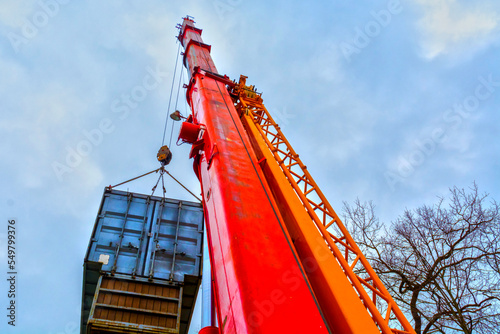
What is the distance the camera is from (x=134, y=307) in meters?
7.69

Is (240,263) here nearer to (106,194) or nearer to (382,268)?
Answer: (106,194)

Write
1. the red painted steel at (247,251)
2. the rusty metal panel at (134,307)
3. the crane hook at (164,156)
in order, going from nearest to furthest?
1. the red painted steel at (247,251)
2. the rusty metal panel at (134,307)
3. the crane hook at (164,156)

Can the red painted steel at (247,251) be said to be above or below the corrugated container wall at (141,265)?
→ below

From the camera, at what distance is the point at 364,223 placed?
→ 11.8 m

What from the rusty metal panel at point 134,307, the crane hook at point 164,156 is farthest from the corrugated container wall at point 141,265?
the crane hook at point 164,156

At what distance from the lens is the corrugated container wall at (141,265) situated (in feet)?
24.8

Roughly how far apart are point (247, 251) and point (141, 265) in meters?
5.66

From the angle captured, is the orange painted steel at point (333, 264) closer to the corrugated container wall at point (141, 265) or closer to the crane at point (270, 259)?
the crane at point (270, 259)

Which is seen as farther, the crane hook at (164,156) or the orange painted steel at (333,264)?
the crane hook at (164,156)

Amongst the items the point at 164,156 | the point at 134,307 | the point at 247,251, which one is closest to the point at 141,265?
the point at 134,307

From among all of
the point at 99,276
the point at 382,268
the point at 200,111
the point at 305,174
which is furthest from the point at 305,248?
the point at 382,268

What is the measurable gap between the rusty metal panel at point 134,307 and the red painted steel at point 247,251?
12.1ft

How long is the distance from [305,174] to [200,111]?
3164 mm

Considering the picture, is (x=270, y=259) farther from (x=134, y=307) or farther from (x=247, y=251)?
(x=134, y=307)
